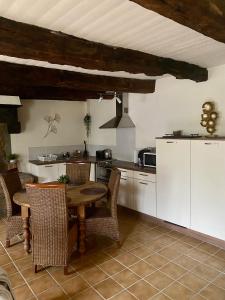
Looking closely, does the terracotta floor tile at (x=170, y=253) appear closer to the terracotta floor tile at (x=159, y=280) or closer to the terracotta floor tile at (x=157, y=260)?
the terracotta floor tile at (x=157, y=260)

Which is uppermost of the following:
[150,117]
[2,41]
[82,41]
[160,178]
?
[82,41]

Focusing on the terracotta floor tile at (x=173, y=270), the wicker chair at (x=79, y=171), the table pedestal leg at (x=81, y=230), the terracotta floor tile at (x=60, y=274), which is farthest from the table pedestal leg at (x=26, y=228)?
the terracotta floor tile at (x=173, y=270)

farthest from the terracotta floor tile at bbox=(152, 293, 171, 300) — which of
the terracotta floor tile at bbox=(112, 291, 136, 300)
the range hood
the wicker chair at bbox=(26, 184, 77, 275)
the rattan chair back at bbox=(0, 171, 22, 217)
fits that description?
the range hood

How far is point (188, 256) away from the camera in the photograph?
296cm

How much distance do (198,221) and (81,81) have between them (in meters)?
2.64

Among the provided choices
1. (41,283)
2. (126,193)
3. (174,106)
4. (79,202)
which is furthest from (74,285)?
(174,106)

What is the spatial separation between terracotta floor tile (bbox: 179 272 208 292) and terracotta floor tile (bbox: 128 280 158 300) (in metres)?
0.34

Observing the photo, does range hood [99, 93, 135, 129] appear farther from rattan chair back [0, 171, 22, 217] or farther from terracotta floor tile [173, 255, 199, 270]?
terracotta floor tile [173, 255, 199, 270]

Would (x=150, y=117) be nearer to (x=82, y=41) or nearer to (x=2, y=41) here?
(x=82, y=41)

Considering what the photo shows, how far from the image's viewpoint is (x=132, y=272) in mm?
2631

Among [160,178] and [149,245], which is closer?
[149,245]

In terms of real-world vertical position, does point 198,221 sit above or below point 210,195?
below

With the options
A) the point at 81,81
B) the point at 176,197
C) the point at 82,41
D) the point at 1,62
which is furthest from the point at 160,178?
the point at 1,62

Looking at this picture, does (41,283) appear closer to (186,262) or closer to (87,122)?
(186,262)
